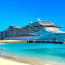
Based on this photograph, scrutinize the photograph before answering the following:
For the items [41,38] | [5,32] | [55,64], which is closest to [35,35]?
[41,38]

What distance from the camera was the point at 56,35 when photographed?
5475cm

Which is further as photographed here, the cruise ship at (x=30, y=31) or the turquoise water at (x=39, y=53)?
the cruise ship at (x=30, y=31)

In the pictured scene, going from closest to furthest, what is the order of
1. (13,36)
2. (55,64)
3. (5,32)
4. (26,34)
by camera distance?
1. (55,64)
2. (26,34)
3. (13,36)
4. (5,32)

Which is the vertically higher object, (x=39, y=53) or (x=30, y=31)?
(x=30, y=31)

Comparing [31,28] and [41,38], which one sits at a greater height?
[31,28]

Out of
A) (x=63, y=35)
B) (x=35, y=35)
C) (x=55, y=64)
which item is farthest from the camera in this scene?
(x=35, y=35)

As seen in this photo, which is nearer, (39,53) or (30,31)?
(39,53)

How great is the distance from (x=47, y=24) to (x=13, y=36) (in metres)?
17.3

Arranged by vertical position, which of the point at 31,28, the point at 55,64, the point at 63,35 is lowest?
the point at 55,64

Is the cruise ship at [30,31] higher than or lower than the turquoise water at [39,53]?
higher

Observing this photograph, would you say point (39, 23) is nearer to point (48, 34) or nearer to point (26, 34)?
point (26, 34)

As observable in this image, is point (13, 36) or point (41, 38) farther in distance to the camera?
point (13, 36)

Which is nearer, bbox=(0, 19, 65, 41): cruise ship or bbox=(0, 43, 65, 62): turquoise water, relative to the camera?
bbox=(0, 43, 65, 62): turquoise water

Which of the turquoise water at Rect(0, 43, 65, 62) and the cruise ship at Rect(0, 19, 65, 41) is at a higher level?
the cruise ship at Rect(0, 19, 65, 41)
